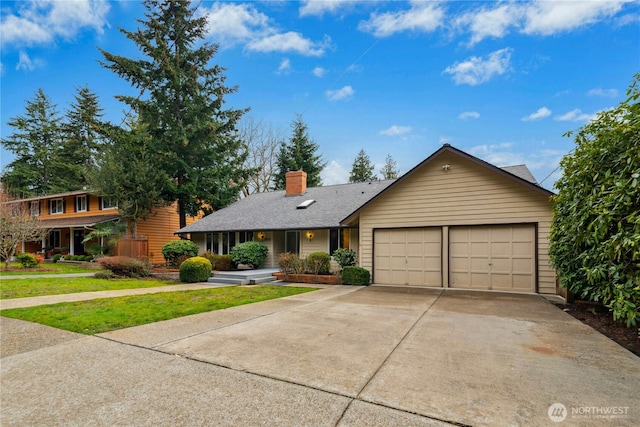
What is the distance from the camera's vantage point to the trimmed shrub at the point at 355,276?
11523 millimetres

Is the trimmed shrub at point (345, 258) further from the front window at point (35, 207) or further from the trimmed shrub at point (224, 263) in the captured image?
the front window at point (35, 207)

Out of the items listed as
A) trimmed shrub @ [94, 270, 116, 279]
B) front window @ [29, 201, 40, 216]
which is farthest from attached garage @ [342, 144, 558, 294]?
front window @ [29, 201, 40, 216]

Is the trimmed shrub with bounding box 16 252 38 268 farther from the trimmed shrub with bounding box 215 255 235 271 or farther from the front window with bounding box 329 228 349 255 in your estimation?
the front window with bounding box 329 228 349 255

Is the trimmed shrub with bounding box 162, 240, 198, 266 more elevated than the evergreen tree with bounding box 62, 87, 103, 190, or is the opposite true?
the evergreen tree with bounding box 62, 87, 103, 190

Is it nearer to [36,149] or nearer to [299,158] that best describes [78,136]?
[36,149]

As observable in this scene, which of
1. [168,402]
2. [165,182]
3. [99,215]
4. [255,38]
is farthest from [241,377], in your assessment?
[99,215]

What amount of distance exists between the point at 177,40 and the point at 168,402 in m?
25.0

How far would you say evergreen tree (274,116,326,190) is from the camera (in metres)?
30.5

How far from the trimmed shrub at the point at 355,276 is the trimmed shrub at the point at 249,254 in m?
5.43

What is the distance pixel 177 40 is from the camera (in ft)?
71.4

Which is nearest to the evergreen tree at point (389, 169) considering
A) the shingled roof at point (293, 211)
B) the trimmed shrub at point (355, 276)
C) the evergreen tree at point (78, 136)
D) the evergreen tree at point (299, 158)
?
the evergreen tree at point (299, 158)

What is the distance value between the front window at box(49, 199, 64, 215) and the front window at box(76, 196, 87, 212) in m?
2.30

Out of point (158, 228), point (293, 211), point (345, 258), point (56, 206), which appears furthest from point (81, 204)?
point (345, 258)

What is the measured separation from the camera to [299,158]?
30.5 m
